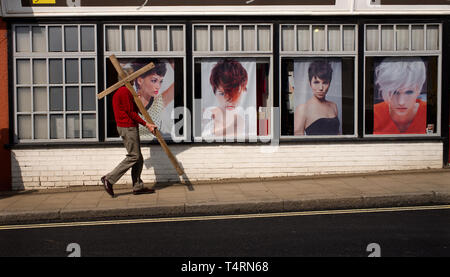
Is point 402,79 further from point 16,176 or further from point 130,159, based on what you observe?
point 16,176

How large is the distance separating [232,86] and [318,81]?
1.83 m

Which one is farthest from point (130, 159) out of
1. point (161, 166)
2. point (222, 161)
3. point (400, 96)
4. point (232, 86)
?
point (400, 96)

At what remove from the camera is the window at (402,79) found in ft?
33.9

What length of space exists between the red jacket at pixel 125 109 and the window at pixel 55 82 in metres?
1.42

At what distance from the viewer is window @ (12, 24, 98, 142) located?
32.2 feet

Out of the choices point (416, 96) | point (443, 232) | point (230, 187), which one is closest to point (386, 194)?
point (443, 232)

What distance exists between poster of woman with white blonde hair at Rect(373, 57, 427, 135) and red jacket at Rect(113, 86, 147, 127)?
200 inches

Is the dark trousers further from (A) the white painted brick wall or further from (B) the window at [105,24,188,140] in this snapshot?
(B) the window at [105,24,188,140]

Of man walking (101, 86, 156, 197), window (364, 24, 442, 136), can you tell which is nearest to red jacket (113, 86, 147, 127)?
man walking (101, 86, 156, 197)

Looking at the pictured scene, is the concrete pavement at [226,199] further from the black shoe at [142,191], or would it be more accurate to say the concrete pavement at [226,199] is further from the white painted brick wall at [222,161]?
the white painted brick wall at [222,161]

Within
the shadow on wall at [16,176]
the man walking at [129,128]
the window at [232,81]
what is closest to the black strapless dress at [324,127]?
the window at [232,81]

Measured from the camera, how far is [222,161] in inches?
394

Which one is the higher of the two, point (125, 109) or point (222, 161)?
point (125, 109)

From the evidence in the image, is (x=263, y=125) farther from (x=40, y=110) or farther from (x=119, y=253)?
(x=119, y=253)
